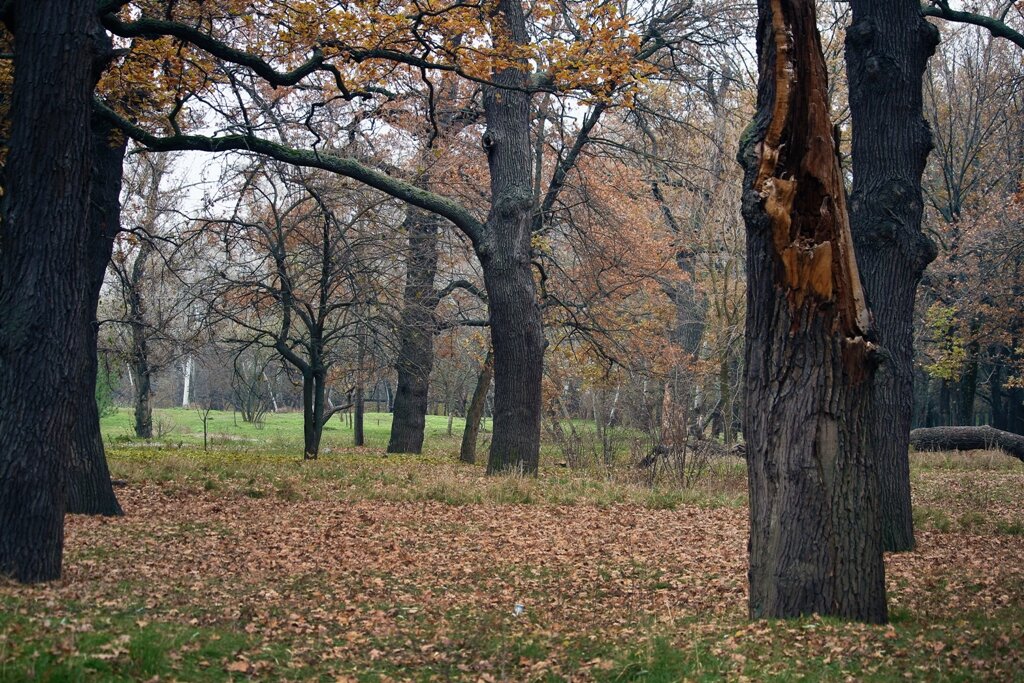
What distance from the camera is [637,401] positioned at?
1745 centimetres

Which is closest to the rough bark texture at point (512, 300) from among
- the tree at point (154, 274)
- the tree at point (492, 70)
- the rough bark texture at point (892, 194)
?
the tree at point (492, 70)

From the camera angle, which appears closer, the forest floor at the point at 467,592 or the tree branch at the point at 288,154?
the forest floor at the point at 467,592

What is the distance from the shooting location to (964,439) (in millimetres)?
20469

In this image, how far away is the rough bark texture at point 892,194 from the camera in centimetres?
917

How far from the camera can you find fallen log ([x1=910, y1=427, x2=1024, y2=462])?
1888 centimetres

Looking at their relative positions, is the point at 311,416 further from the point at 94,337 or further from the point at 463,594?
the point at 463,594

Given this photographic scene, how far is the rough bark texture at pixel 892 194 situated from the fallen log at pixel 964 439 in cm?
1058

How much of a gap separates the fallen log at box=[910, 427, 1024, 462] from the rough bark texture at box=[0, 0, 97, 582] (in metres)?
17.4

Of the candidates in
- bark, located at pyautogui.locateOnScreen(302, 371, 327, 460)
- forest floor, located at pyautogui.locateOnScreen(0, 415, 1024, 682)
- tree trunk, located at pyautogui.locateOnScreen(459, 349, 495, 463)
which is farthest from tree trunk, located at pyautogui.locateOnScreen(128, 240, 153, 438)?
tree trunk, located at pyautogui.locateOnScreen(459, 349, 495, 463)

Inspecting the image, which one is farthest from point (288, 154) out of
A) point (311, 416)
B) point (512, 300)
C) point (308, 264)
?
point (311, 416)

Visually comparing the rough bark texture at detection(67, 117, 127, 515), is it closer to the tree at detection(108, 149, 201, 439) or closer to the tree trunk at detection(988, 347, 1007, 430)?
the tree at detection(108, 149, 201, 439)

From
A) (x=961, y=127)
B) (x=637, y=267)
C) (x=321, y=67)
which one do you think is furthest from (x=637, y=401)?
(x=961, y=127)

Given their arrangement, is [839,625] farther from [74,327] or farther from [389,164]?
[389,164]

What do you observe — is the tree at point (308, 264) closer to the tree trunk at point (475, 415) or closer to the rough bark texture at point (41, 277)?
the tree trunk at point (475, 415)
